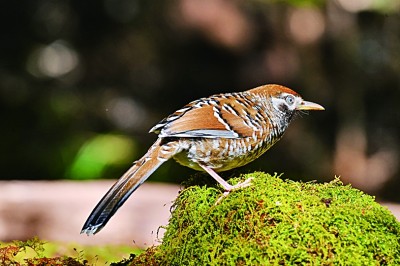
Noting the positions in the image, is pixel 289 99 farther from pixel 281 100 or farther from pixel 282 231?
pixel 282 231

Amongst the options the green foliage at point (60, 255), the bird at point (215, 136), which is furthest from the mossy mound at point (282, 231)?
the green foliage at point (60, 255)

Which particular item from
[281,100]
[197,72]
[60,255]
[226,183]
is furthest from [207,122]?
[197,72]

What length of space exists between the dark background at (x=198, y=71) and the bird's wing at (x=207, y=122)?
6.40 meters

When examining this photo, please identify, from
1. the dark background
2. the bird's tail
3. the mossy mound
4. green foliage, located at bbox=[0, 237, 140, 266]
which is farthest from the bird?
the dark background

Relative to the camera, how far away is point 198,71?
34.7ft

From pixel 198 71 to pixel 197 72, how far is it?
25mm

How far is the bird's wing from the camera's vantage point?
3.59m

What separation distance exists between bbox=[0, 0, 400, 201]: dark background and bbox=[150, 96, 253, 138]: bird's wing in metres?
6.40

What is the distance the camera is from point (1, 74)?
35.4 feet

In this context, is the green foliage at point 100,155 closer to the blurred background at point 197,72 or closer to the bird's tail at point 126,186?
the blurred background at point 197,72

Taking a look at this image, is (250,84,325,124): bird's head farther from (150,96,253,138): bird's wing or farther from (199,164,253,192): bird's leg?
(199,164,253,192): bird's leg

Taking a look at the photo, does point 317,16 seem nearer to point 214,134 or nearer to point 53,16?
point 53,16

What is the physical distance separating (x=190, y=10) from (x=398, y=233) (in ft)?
26.6

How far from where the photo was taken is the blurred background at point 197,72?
10.5m
